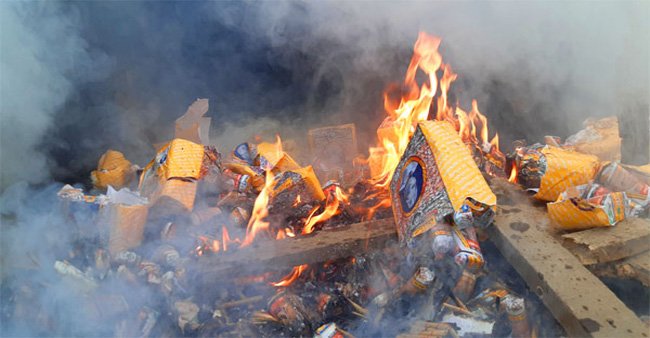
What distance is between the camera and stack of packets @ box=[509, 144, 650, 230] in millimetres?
Answer: 2934

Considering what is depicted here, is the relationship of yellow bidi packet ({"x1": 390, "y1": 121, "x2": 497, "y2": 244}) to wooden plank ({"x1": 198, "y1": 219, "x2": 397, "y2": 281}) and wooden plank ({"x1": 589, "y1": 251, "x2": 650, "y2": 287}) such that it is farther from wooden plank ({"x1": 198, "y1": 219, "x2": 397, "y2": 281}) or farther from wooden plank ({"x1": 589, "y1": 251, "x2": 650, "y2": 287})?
wooden plank ({"x1": 589, "y1": 251, "x2": 650, "y2": 287})

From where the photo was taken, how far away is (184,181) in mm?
3654

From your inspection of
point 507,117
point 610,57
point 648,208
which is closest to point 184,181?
point 648,208

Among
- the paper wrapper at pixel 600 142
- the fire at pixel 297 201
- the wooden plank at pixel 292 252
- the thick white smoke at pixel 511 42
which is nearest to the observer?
the wooden plank at pixel 292 252

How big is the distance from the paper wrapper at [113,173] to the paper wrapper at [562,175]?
3.82 meters

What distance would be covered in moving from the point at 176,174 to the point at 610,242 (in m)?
3.13

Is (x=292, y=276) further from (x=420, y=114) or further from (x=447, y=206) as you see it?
(x=420, y=114)

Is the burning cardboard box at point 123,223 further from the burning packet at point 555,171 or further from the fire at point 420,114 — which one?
the burning packet at point 555,171

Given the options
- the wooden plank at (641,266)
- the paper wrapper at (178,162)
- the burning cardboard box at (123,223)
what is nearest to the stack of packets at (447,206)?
the wooden plank at (641,266)

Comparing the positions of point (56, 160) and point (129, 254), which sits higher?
point (56, 160)

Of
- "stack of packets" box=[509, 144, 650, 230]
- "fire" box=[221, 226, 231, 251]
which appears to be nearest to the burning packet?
"stack of packets" box=[509, 144, 650, 230]

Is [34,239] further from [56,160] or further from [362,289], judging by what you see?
[362,289]

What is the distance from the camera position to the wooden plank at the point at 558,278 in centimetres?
226

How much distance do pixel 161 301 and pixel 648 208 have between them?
3.40 m
